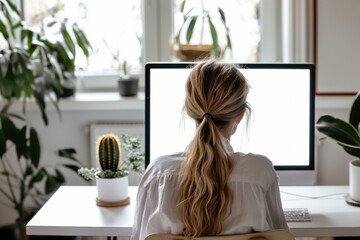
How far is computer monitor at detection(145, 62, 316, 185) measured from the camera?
1.91m

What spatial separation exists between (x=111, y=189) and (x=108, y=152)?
114 mm

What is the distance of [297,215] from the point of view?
5.95 ft

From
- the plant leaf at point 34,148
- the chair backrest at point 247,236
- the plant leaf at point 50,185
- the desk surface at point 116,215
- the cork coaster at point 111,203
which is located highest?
the plant leaf at point 34,148

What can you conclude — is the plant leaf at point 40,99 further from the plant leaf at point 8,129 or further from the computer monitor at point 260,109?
the computer monitor at point 260,109

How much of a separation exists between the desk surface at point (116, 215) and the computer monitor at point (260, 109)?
0.13 meters

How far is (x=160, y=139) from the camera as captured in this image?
193 cm

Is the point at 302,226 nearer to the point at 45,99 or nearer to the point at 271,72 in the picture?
the point at 271,72

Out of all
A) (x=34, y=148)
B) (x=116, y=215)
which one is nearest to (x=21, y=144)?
(x=34, y=148)

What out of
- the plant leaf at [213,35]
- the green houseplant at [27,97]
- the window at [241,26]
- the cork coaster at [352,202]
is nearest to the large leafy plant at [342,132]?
the cork coaster at [352,202]

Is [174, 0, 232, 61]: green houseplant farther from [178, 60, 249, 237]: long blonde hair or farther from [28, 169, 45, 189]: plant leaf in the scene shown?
[178, 60, 249, 237]: long blonde hair

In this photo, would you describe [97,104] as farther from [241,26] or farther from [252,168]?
[252,168]

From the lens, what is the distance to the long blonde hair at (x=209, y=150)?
4.76ft

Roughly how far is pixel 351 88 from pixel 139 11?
1006 mm

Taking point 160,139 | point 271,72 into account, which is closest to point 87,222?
point 160,139
